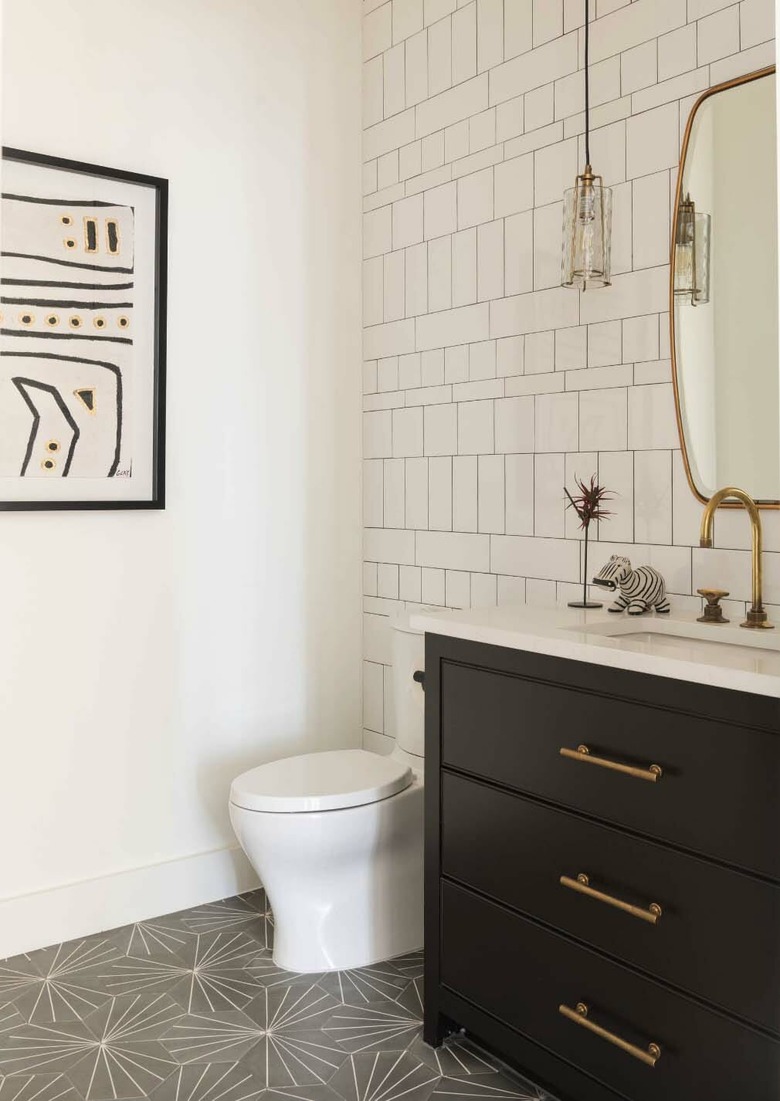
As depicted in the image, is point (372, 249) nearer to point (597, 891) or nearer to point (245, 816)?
point (245, 816)

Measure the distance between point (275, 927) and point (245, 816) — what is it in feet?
1.14

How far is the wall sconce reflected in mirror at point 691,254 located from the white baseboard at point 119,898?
1.95 m

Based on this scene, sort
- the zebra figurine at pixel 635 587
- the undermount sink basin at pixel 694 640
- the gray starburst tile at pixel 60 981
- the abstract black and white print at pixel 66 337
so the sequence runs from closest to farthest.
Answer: the undermount sink basin at pixel 694 640 → the zebra figurine at pixel 635 587 → the gray starburst tile at pixel 60 981 → the abstract black and white print at pixel 66 337

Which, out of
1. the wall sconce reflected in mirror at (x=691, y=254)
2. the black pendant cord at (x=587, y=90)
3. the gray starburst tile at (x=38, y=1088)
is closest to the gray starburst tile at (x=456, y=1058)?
the gray starburst tile at (x=38, y=1088)

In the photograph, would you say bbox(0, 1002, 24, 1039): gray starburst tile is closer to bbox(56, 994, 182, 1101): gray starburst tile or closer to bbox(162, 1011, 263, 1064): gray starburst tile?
bbox(56, 994, 182, 1101): gray starburst tile

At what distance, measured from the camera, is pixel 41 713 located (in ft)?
8.29

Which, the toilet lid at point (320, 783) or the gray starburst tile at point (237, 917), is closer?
the toilet lid at point (320, 783)

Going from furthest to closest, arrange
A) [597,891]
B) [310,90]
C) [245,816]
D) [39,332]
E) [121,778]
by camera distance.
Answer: [310,90] < [121,778] < [39,332] < [245,816] < [597,891]

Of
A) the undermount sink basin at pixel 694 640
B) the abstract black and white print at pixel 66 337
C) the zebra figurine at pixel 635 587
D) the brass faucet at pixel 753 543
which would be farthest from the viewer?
the abstract black and white print at pixel 66 337

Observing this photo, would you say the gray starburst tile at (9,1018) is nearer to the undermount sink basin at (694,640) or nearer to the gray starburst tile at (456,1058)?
the gray starburst tile at (456,1058)

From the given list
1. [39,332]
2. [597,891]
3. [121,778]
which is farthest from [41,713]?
[597,891]

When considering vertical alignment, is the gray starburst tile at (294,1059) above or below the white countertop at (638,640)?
below

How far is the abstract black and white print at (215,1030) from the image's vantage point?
1.90 metres

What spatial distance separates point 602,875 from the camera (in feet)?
5.49
